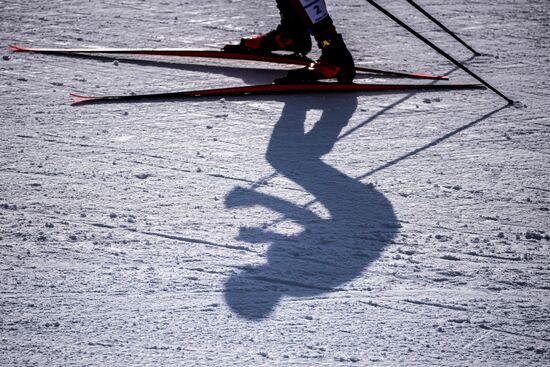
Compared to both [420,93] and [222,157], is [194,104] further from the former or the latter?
[420,93]

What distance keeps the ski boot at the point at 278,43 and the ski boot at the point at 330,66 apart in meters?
0.45

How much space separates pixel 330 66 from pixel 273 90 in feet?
1.40

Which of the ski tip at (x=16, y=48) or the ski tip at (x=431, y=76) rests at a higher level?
the ski tip at (x=431, y=76)

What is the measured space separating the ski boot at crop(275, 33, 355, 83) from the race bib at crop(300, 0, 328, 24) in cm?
15

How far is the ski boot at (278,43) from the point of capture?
265 inches

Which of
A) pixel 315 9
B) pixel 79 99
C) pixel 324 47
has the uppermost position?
pixel 315 9

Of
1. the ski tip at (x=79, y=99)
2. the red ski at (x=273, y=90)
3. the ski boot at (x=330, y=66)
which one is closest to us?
the ski tip at (x=79, y=99)

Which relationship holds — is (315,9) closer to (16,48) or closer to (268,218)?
(268,218)

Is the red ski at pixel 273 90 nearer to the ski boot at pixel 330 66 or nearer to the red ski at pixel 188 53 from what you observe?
the ski boot at pixel 330 66

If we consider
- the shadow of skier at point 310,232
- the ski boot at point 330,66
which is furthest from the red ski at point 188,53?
the shadow of skier at point 310,232

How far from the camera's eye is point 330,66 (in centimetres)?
625

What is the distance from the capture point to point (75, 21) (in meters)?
7.87

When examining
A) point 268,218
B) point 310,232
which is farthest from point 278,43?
point 310,232

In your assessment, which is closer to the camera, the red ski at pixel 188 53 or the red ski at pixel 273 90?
the red ski at pixel 273 90
